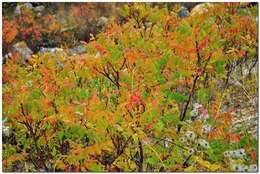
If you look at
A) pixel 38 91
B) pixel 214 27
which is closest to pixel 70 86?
→ pixel 38 91

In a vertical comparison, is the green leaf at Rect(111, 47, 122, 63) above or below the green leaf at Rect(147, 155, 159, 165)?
above

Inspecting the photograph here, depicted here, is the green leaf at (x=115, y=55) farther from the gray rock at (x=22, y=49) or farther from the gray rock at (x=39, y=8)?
the gray rock at (x=39, y=8)

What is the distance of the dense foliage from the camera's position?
4.40 m

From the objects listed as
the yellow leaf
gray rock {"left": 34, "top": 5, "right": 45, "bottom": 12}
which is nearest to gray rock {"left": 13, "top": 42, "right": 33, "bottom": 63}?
gray rock {"left": 34, "top": 5, "right": 45, "bottom": 12}

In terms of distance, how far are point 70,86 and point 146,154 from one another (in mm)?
1034

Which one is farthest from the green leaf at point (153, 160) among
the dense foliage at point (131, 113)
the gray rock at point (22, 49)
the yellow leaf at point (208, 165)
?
the gray rock at point (22, 49)

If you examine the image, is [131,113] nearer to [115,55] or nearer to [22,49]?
[115,55]

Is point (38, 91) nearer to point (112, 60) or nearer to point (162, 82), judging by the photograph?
point (112, 60)

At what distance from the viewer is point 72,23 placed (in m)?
13.9

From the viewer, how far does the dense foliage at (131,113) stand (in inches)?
173

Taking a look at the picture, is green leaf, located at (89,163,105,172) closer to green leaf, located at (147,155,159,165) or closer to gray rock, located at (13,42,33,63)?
green leaf, located at (147,155,159,165)

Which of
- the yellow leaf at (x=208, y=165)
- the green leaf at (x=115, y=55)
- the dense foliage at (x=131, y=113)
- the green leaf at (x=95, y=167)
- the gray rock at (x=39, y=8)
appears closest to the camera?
the yellow leaf at (x=208, y=165)

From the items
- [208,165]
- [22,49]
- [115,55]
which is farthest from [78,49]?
[208,165]

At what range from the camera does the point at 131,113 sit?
4301 millimetres
